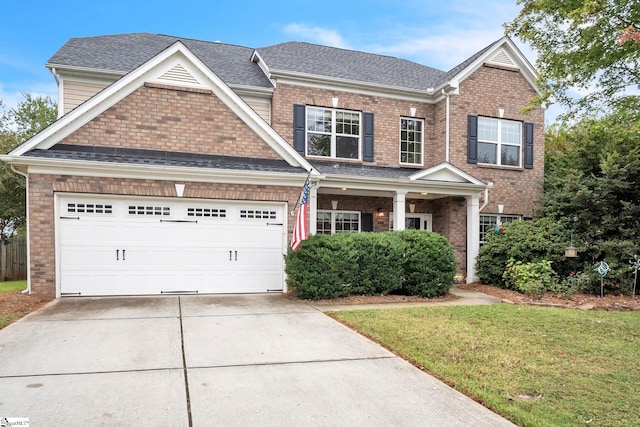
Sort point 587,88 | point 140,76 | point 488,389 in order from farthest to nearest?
point 587,88, point 140,76, point 488,389

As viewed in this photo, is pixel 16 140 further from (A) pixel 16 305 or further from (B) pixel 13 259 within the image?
(A) pixel 16 305

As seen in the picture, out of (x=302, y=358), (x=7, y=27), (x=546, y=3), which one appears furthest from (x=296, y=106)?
(x=7, y=27)

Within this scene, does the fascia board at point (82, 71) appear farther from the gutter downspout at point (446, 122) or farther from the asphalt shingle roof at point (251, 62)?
the gutter downspout at point (446, 122)

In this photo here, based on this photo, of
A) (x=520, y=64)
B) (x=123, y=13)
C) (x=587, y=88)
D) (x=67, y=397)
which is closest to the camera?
(x=67, y=397)

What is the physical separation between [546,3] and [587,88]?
10.1 ft

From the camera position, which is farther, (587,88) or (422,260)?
(587,88)

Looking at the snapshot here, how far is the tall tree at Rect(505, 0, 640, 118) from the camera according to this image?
9492 millimetres

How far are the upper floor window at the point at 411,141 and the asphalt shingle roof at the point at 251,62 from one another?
121 cm

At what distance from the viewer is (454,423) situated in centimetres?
345

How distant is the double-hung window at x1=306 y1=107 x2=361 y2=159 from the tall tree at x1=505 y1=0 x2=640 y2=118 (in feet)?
17.0

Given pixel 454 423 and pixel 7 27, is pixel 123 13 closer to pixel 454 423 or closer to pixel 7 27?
pixel 7 27

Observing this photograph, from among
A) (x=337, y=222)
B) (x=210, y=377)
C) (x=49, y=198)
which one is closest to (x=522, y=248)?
(x=337, y=222)

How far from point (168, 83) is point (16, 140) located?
14.2m

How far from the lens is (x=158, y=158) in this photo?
9.82m
